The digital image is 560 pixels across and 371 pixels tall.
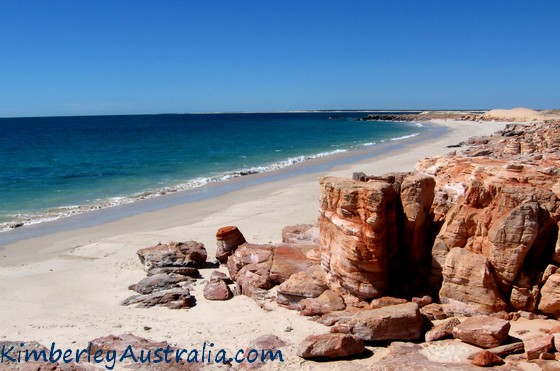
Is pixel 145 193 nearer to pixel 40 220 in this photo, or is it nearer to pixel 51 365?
pixel 40 220

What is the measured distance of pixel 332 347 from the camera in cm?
699

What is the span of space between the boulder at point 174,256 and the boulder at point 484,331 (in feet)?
20.8

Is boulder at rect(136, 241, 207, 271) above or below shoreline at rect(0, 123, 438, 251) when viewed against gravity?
above

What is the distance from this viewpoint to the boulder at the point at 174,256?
37.7 ft

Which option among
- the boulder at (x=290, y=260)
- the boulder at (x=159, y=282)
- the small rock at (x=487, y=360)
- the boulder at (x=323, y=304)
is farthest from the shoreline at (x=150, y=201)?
the small rock at (x=487, y=360)

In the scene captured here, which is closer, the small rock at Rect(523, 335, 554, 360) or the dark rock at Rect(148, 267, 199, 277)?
the small rock at Rect(523, 335, 554, 360)

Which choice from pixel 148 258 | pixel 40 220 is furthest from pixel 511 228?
pixel 40 220

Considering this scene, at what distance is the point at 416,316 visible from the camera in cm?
740

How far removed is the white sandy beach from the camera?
26.8 ft

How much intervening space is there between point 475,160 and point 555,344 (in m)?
4.96

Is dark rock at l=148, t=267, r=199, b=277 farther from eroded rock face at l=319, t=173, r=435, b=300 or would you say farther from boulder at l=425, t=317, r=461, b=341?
boulder at l=425, t=317, r=461, b=341

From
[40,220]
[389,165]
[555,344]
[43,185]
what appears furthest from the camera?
[389,165]

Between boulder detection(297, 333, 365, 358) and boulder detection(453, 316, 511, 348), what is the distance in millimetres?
1484

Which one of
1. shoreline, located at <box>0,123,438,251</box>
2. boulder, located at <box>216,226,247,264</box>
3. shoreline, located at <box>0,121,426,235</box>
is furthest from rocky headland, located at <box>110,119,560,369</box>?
shoreline, located at <box>0,121,426,235</box>
